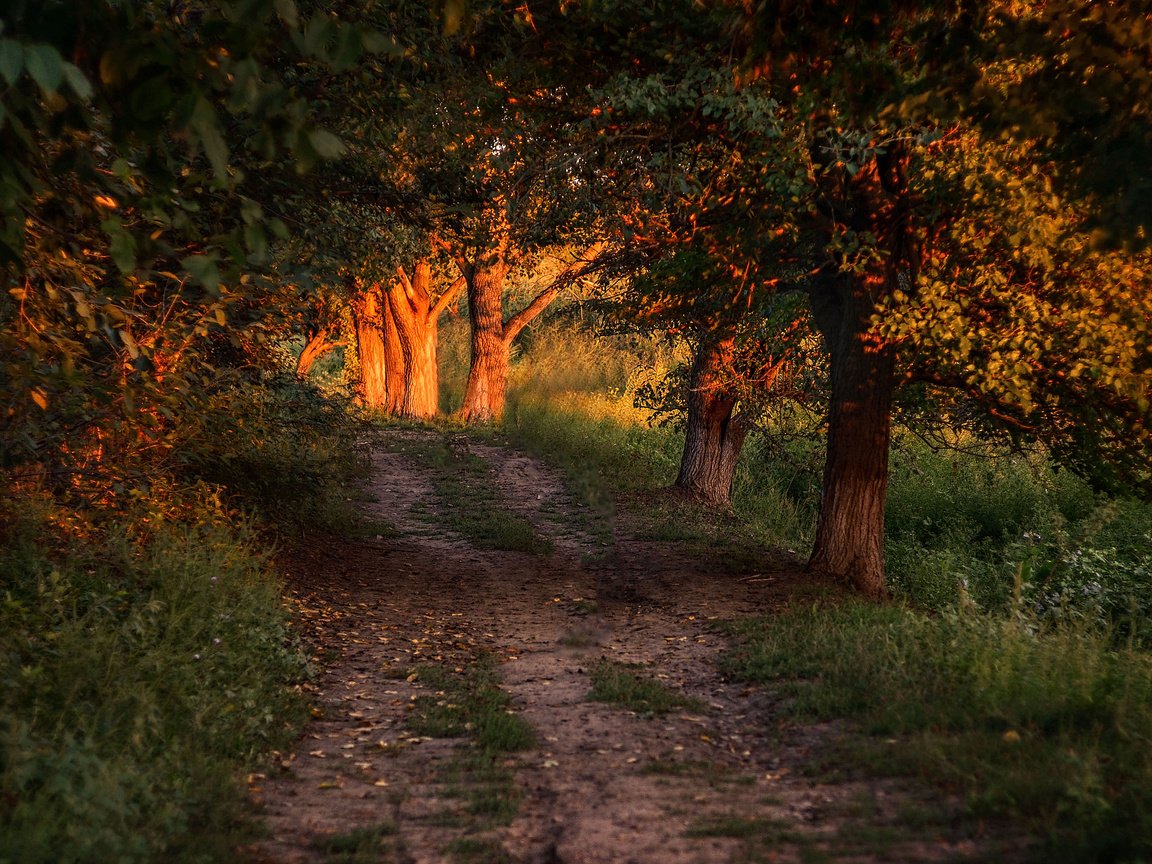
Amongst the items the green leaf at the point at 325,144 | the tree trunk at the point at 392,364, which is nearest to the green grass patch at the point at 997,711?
the green leaf at the point at 325,144

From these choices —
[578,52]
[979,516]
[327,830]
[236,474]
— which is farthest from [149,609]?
[979,516]

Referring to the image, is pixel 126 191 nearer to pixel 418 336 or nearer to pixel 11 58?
pixel 11 58

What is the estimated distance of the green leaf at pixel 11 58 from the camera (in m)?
3.11

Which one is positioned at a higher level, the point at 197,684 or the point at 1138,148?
the point at 1138,148

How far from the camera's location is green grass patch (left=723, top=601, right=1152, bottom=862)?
4.30m

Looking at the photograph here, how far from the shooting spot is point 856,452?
10602 millimetres

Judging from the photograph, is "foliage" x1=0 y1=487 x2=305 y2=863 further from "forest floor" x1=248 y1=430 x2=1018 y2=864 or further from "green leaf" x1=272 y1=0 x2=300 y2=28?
"green leaf" x1=272 y1=0 x2=300 y2=28

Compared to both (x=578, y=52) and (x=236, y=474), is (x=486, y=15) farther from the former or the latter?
(x=236, y=474)

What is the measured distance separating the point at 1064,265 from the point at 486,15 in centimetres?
563

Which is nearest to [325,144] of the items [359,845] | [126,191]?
[126,191]

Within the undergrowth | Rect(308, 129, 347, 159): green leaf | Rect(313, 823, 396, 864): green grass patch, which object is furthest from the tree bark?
Rect(308, 129, 347, 159): green leaf

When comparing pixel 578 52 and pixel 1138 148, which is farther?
pixel 578 52

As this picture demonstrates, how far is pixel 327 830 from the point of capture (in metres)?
4.90

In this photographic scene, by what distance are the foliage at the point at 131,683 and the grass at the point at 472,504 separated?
5.29 metres
